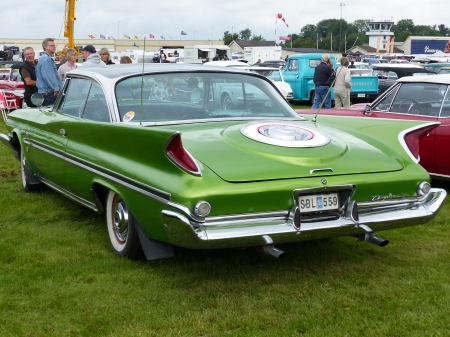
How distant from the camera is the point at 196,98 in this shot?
4.91 meters

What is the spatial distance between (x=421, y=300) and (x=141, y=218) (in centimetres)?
174

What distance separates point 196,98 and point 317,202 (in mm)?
1517

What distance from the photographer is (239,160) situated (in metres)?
3.85

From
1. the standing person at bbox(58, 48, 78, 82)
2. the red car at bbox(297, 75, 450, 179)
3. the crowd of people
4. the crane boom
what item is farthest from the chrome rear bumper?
the crane boom

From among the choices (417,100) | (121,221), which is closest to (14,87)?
(417,100)

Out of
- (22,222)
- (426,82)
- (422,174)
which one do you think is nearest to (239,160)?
(422,174)

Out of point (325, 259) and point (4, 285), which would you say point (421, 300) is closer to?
point (325, 259)

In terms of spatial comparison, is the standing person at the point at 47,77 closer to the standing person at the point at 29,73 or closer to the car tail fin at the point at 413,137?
the standing person at the point at 29,73

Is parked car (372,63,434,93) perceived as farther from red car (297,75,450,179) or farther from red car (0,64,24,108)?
red car (297,75,450,179)

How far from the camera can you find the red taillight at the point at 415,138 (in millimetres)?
4613

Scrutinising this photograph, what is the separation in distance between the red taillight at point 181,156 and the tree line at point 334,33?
105 meters

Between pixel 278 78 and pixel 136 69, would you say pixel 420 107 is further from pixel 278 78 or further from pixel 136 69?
pixel 278 78

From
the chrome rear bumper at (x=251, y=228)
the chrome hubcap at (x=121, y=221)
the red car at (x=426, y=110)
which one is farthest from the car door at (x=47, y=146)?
the red car at (x=426, y=110)

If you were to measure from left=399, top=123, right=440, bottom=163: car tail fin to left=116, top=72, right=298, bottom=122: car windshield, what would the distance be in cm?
90
